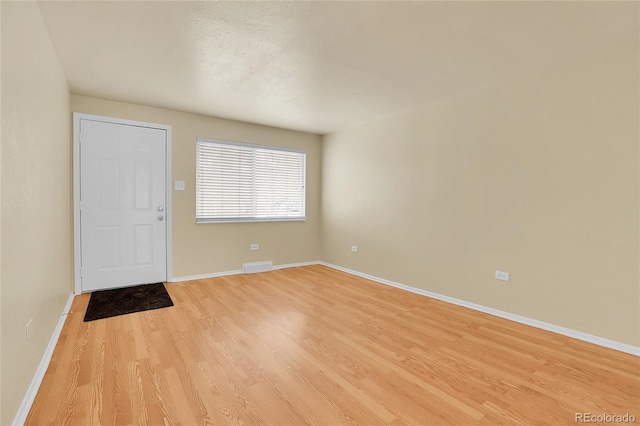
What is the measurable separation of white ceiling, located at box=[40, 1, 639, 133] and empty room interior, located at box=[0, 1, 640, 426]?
0.02 m

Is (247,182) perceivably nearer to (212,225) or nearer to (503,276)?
(212,225)

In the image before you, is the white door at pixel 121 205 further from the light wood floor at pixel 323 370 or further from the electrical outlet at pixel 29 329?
the electrical outlet at pixel 29 329

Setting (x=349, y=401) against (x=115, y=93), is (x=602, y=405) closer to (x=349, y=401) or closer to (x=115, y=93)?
(x=349, y=401)

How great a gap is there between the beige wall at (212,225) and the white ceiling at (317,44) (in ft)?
1.47

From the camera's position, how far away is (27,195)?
5.78 feet

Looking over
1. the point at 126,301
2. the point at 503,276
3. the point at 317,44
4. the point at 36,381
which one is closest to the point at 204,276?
the point at 126,301

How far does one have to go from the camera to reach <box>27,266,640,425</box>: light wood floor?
1675mm

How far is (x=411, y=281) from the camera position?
4.11 metres

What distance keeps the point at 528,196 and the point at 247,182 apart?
3.84m

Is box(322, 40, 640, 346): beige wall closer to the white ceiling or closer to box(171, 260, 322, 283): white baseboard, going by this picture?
the white ceiling

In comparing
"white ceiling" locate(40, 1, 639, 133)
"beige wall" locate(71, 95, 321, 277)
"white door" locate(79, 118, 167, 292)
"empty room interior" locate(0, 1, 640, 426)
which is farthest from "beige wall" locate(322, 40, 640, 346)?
"white door" locate(79, 118, 167, 292)

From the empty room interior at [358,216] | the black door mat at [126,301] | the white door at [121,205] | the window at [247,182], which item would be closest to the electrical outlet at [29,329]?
the empty room interior at [358,216]

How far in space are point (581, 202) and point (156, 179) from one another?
4798mm

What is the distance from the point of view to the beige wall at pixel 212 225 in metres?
4.16
